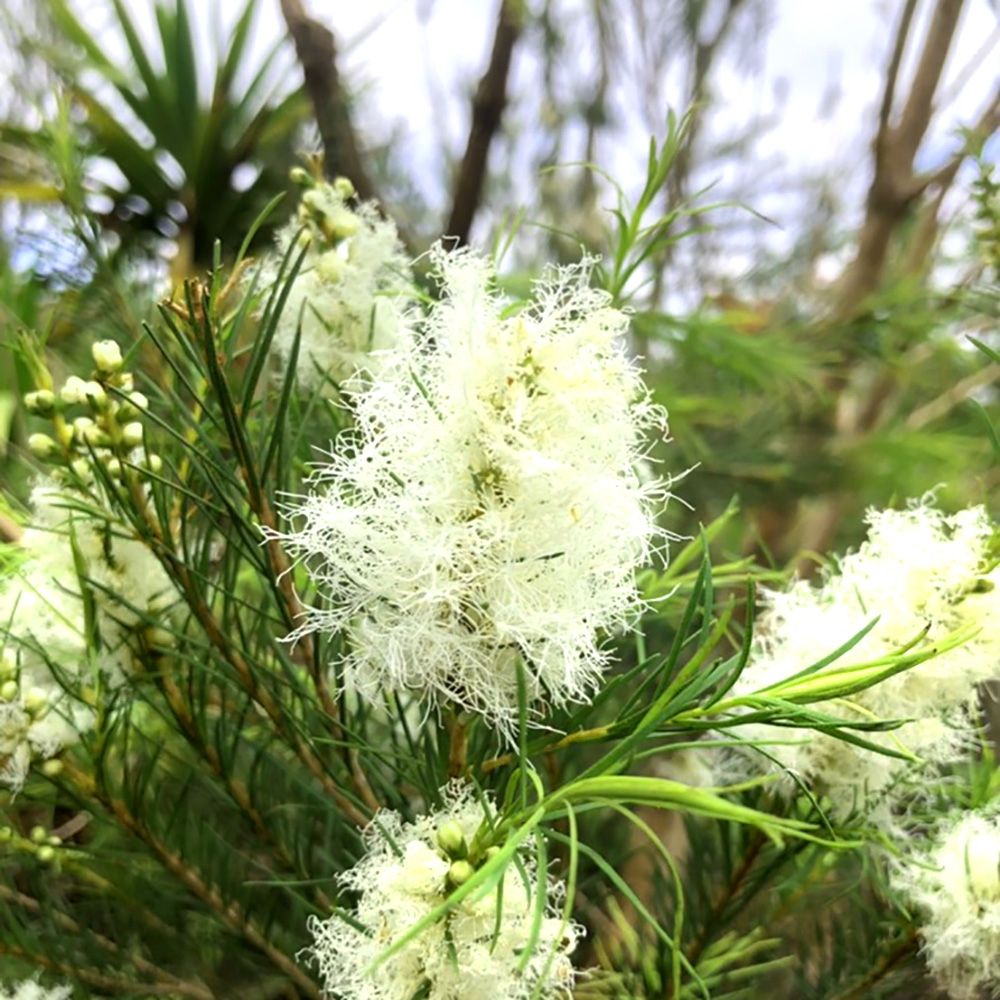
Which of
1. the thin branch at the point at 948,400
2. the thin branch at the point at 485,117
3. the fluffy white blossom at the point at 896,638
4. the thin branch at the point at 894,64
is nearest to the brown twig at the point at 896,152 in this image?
the thin branch at the point at 894,64

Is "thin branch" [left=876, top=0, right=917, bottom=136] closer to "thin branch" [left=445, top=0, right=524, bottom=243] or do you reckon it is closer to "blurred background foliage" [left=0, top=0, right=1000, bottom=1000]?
"blurred background foliage" [left=0, top=0, right=1000, bottom=1000]

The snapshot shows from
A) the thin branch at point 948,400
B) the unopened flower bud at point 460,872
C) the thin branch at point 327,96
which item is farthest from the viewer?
the thin branch at point 948,400

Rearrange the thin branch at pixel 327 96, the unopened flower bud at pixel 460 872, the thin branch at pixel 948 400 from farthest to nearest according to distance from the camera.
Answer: the thin branch at pixel 948 400
the thin branch at pixel 327 96
the unopened flower bud at pixel 460 872

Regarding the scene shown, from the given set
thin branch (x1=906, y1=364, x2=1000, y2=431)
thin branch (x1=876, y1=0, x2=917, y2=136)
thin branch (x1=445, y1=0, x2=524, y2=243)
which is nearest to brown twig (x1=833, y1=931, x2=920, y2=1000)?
thin branch (x1=445, y1=0, x2=524, y2=243)

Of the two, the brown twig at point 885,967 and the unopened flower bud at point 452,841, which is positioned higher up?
the unopened flower bud at point 452,841

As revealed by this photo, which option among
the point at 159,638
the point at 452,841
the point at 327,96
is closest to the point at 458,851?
the point at 452,841

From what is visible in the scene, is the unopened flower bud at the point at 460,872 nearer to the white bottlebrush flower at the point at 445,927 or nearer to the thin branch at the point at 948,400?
the white bottlebrush flower at the point at 445,927

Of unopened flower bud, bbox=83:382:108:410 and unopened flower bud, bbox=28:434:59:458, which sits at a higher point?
unopened flower bud, bbox=83:382:108:410
